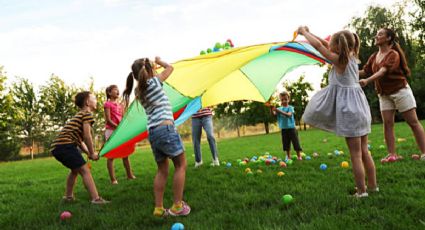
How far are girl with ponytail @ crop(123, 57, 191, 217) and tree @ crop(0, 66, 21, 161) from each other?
22935 millimetres

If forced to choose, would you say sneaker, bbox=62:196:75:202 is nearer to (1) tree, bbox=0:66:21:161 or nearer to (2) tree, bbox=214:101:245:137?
(1) tree, bbox=0:66:21:161

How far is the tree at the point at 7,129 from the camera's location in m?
23.1

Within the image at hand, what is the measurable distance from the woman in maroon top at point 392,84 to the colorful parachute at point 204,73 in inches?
31.1

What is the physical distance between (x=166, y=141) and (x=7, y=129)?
29.3m

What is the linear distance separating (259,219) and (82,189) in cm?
321

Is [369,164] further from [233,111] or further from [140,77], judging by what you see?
[233,111]

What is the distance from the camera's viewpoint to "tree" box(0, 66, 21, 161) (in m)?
23.1

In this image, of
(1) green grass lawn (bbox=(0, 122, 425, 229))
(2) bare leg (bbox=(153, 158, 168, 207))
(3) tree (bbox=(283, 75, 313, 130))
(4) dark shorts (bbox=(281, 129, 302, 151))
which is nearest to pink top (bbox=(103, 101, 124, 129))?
(1) green grass lawn (bbox=(0, 122, 425, 229))

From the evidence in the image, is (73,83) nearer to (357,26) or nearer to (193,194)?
(357,26)

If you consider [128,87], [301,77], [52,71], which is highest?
[52,71]

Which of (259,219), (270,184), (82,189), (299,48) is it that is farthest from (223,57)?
(82,189)

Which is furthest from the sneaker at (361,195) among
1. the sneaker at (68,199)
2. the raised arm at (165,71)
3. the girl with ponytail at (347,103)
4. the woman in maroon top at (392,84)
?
the sneaker at (68,199)

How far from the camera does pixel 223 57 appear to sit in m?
3.94

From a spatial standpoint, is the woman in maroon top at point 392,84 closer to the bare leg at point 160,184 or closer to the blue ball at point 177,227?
the bare leg at point 160,184
